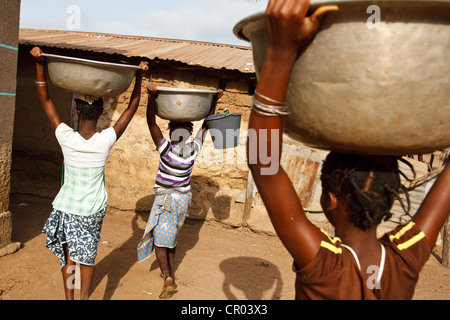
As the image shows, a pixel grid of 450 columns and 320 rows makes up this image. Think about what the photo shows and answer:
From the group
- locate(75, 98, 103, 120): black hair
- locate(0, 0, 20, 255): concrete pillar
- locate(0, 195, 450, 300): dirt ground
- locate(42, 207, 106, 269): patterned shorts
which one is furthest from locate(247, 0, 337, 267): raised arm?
locate(0, 0, 20, 255): concrete pillar

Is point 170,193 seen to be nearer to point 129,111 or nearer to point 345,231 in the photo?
point 129,111

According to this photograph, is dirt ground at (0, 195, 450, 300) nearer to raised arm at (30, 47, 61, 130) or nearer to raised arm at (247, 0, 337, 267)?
raised arm at (30, 47, 61, 130)

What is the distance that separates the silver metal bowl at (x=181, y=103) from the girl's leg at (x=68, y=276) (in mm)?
1440

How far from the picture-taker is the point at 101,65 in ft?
8.44

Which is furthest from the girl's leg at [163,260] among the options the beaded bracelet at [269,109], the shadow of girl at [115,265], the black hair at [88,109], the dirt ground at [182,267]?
the beaded bracelet at [269,109]

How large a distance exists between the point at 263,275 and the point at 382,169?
3605 mm

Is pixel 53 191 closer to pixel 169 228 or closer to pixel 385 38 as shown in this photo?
pixel 169 228

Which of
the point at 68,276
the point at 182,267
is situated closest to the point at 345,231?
the point at 68,276

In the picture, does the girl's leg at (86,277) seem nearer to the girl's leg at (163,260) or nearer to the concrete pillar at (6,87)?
the girl's leg at (163,260)

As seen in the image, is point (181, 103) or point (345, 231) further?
point (181, 103)

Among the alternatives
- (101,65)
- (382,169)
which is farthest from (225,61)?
(382,169)

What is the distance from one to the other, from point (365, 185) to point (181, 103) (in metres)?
2.39

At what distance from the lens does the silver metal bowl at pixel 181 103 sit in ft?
10.9

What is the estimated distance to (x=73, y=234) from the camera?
2.93 metres
